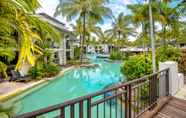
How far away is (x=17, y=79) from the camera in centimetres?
1324

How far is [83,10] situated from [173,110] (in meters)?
21.8

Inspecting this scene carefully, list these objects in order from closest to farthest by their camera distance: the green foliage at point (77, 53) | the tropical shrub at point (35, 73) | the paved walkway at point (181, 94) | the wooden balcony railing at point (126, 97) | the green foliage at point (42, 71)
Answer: the wooden balcony railing at point (126, 97) → the paved walkway at point (181, 94) → the tropical shrub at point (35, 73) → the green foliage at point (42, 71) → the green foliage at point (77, 53)

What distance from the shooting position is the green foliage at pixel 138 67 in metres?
9.97

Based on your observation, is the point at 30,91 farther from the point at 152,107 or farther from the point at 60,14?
the point at 60,14

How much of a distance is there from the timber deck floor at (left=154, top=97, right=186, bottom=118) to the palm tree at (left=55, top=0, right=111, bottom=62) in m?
20.8

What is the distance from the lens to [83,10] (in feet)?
83.9

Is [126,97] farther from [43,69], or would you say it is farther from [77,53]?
[77,53]

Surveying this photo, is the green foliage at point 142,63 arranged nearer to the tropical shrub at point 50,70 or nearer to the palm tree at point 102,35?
the tropical shrub at point 50,70

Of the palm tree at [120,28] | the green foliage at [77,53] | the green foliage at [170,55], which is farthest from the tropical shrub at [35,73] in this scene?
the palm tree at [120,28]

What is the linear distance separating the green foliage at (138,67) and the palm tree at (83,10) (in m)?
15.9

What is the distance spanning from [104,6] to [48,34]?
2605cm

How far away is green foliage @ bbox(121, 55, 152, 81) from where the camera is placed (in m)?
9.97

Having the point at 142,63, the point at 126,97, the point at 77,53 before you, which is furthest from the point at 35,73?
the point at 77,53

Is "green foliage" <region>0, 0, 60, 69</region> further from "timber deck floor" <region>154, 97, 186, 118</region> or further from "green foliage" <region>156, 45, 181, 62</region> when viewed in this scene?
"green foliage" <region>156, 45, 181, 62</region>
